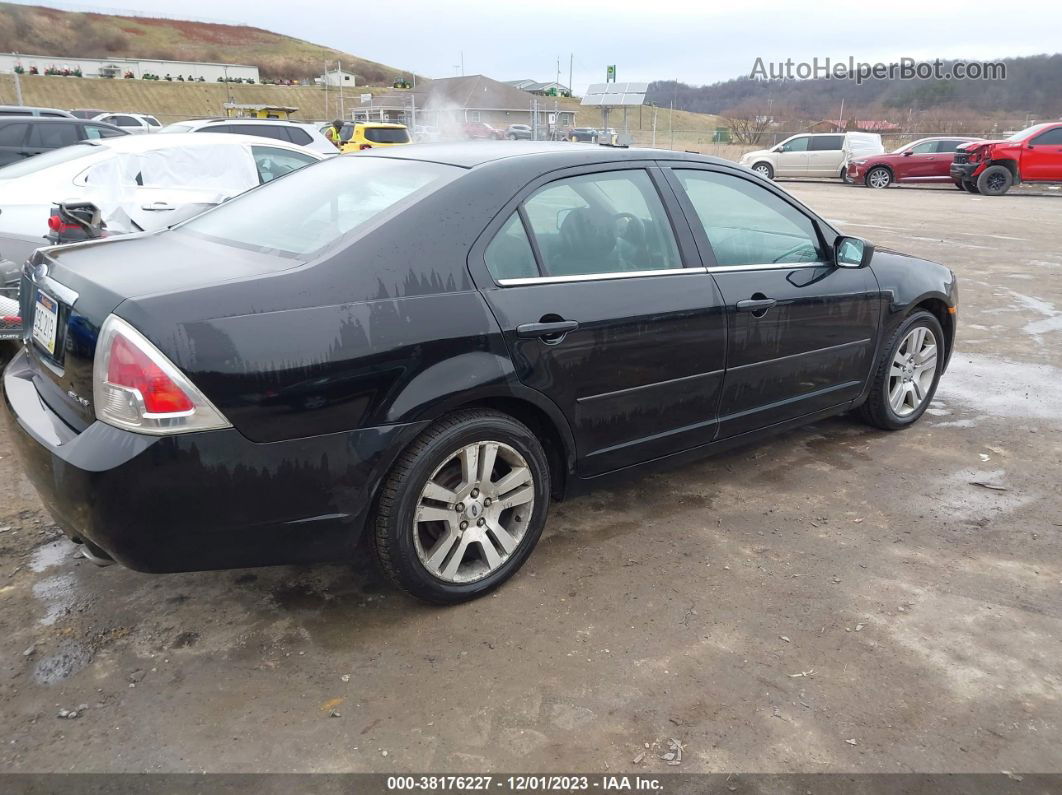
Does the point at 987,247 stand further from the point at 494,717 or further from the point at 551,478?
the point at 494,717

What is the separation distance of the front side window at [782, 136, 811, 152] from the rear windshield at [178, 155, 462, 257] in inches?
974

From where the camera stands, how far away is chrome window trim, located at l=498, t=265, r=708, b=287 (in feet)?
9.55

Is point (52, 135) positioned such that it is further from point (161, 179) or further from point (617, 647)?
point (617, 647)

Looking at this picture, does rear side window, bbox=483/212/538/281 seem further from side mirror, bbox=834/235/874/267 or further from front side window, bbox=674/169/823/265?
side mirror, bbox=834/235/874/267

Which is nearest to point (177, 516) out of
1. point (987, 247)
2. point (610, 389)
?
point (610, 389)

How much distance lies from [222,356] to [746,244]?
8.18 ft

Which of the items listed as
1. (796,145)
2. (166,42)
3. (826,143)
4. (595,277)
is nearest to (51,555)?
(595,277)

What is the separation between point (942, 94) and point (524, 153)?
8167cm

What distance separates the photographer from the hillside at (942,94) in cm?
6688

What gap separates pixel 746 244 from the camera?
149 inches

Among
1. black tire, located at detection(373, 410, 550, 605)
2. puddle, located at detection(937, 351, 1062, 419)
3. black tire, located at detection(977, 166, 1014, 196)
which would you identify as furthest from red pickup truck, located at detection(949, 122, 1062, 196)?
black tire, located at detection(373, 410, 550, 605)

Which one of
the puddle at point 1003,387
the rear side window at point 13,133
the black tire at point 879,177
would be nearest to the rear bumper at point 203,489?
the puddle at point 1003,387

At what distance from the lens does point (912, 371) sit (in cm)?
476

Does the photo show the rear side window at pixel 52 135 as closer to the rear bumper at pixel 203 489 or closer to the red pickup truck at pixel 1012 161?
the rear bumper at pixel 203 489
